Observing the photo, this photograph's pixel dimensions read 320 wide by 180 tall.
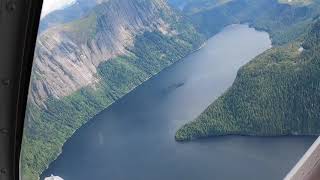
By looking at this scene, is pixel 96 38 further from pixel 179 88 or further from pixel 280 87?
pixel 280 87

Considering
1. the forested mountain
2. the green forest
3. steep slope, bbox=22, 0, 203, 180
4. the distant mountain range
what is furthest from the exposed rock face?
the distant mountain range

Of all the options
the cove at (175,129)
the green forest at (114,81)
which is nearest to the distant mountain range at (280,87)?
the cove at (175,129)

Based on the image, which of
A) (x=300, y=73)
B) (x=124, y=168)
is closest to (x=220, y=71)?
(x=300, y=73)

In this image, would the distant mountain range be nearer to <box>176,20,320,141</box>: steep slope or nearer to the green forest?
<box>176,20,320,141</box>: steep slope

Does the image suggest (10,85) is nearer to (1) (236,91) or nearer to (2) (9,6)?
(2) (9,6)

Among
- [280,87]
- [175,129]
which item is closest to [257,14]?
[280,87]

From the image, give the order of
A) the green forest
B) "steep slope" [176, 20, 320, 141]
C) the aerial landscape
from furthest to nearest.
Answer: the green forest < the aerial landscape < "steep slope" [176, 20, 320, 141]

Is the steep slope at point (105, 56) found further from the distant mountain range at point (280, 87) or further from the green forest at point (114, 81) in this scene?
the distant mountain range at point (280, 87)

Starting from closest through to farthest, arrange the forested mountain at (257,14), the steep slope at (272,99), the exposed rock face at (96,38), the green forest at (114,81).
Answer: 1. the steep slope at (272,99)
2. the forested mountain at (257,14)
3. the green forest at (114,81)
4. the exposed rock face at (96,38)
